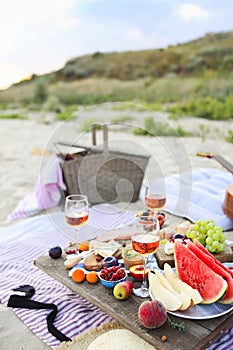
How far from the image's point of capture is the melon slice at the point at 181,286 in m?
1.81

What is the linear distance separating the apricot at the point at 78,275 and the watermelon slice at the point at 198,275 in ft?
1.61

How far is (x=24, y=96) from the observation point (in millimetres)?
16500

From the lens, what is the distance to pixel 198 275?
1.91 m

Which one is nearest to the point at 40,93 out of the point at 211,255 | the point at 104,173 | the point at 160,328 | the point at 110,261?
the point at 104,173

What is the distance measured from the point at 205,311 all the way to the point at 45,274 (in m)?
1.35

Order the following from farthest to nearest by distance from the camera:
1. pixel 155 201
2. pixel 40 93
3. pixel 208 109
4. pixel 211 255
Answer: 1. pixel 40 93
2. pixel 208 109
3. pixel 155 201
4. pixel 211 255

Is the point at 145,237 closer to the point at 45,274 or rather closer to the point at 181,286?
the point at 181,286

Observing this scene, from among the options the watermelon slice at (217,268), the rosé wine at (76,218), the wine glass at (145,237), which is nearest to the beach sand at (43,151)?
the rosé wine at (76,218)

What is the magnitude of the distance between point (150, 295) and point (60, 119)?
394 inches

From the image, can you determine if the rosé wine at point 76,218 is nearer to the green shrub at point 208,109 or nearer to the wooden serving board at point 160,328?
the wooden serving board at point 160,328

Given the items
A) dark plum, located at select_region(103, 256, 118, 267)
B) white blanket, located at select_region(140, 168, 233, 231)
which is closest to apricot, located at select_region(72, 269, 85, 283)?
dark plum, located at select_region(103, 256, 118, 267)

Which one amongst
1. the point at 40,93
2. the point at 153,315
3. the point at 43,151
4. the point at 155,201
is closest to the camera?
the point at 153,315

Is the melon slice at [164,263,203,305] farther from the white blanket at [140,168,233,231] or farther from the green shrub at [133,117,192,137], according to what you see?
the green shrub at [133,117,192,137]

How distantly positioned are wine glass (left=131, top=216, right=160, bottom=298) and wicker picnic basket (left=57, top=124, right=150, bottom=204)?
6.97 ft
